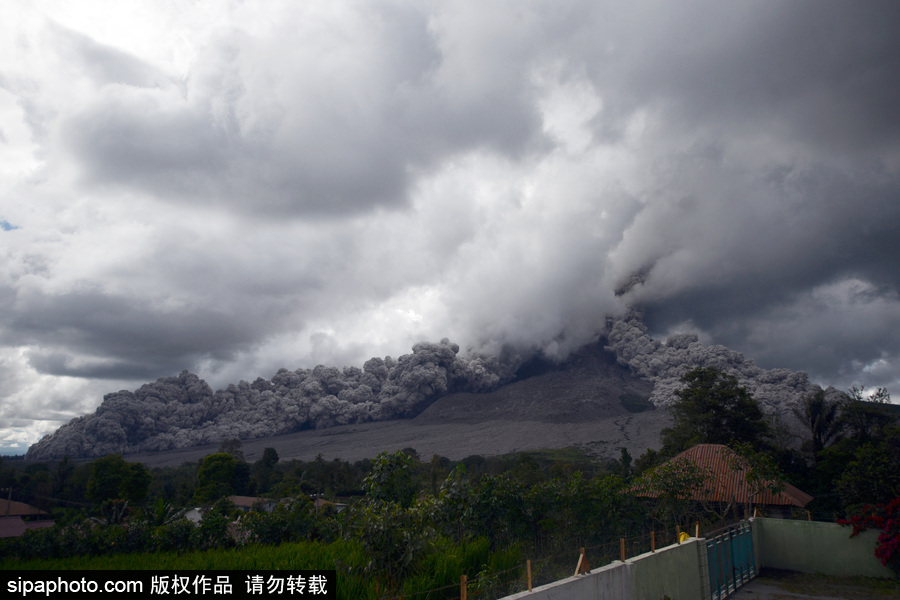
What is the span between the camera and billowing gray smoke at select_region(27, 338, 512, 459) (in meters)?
115

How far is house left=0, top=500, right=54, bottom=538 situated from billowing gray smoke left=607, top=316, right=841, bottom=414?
250ft

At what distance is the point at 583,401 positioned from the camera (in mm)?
106125

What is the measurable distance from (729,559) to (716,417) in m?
27.1

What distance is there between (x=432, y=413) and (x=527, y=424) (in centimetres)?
2520

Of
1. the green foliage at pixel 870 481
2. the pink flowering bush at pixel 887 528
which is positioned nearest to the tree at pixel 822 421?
the green foliage at pixel 870 481

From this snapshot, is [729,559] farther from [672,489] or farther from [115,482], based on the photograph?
[115,482]

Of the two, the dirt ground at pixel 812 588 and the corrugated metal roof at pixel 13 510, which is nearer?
the dirt ground at pixel 812 588

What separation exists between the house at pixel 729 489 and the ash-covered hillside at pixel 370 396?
7928 cm

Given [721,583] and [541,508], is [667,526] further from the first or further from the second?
[541,508]

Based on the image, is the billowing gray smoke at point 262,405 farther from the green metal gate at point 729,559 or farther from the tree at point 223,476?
the green metal gate at point 729,559

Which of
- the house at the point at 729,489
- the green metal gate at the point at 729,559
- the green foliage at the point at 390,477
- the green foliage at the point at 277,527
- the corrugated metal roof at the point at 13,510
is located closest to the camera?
the green foliage at the point at 390,477

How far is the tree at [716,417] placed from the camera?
34.7 m

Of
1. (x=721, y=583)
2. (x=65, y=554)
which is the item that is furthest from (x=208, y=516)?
(x=721, y=583)

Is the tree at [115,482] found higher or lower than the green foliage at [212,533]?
lower
